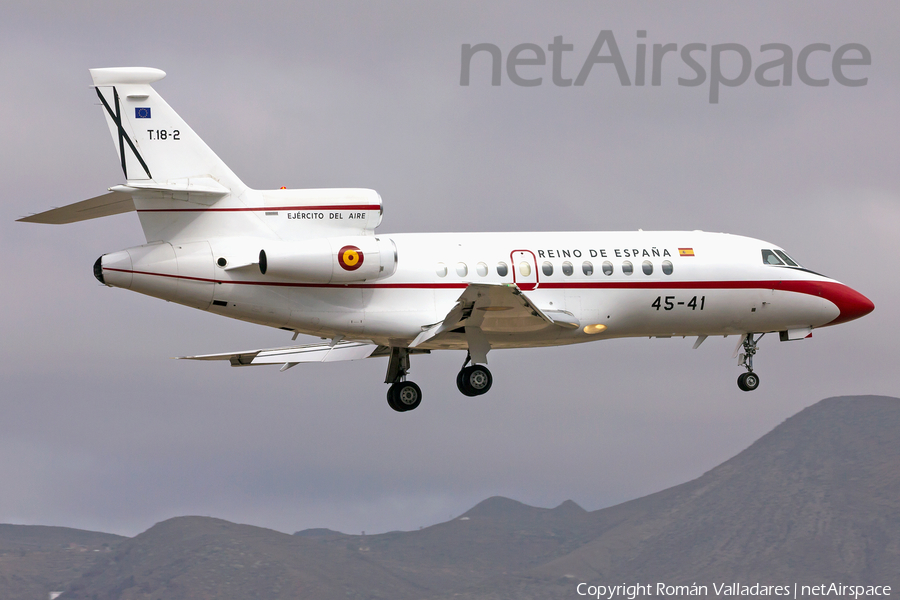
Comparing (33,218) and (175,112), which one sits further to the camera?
(175,112)

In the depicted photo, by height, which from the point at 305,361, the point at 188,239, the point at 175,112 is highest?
the point at 175,112

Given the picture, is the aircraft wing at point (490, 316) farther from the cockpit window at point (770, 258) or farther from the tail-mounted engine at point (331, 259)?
the cockpit window at point (770, 258)

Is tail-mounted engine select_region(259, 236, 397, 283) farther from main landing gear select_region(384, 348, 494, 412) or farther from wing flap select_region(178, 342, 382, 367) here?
wing flap select_region(178, 342, 382, 367)

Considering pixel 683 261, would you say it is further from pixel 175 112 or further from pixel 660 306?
pixel 175 112

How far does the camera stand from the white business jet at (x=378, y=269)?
28.2 m

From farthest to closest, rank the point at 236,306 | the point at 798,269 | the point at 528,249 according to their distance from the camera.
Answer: the point at 798,269 < the point at 528,249 < the point at 236,306

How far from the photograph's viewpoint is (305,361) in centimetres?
3425

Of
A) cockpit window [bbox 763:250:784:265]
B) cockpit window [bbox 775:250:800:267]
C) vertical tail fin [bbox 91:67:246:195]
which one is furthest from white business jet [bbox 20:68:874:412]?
cockpit window [bbox 775:250:800:267]

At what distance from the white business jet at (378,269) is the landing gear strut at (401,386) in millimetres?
39

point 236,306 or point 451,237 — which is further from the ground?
point 451,237

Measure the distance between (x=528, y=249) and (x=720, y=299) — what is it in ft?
18.2

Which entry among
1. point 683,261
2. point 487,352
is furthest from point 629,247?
point 487,352

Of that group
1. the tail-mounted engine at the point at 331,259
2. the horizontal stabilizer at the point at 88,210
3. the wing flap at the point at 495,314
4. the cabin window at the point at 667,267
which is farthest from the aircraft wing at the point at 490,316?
the horizontal stabilizer at the point at 88,210

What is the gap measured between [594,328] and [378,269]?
6040mm
